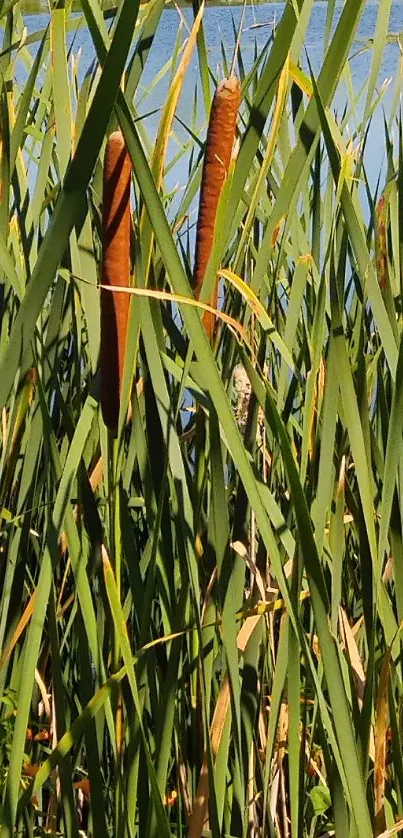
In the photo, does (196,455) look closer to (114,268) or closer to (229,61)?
(114,268)

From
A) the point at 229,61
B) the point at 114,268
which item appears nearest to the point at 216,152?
the point at 114,268

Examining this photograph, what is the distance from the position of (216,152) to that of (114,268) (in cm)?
→ 7

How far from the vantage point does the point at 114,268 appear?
0.45 m

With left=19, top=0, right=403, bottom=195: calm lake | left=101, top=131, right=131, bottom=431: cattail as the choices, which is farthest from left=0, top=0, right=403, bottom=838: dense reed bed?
left=19, top=0, right=403, bottom=195: calm lake

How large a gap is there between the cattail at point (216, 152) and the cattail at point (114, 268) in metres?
0.04

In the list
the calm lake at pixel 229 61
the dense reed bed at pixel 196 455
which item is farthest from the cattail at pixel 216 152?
the calm lake at pixel 229 61

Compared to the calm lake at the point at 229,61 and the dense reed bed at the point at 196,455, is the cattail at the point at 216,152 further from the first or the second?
the calm lake at the point at 229,61

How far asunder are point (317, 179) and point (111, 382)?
1.41ft

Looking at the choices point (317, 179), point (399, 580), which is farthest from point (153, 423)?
point (317, 179)

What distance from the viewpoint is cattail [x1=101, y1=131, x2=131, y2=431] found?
44 centimetres

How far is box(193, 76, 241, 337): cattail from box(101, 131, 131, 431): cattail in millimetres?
38

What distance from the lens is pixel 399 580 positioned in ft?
2.00

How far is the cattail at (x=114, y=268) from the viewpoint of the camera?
438 mm

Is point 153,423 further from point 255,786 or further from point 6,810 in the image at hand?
point 255,786
